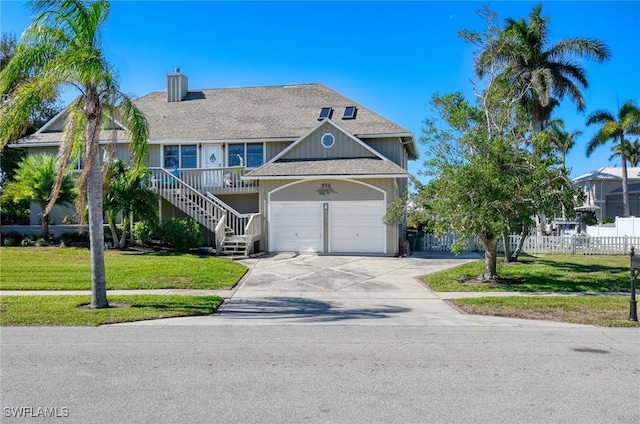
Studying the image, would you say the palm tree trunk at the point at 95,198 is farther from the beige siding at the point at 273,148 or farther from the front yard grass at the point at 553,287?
the beige siding at the point at 273,148

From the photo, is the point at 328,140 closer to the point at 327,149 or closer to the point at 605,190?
the point at 327,149

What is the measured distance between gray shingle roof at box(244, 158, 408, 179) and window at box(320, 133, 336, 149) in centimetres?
80

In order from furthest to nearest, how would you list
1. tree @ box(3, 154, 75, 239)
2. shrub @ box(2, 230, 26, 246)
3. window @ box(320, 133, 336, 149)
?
window @ box(320, 133, 336, 149)
shrub @ box(2, 230, 26, 246)
tree @ box(3, 154, 75, 239)

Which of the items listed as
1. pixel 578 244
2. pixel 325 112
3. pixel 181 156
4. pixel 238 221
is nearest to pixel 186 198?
pixel 238 221

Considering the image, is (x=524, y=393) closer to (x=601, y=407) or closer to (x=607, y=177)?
(x=601, y=407)

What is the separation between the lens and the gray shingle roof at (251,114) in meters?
23.2

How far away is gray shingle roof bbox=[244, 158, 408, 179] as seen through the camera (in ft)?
64.5

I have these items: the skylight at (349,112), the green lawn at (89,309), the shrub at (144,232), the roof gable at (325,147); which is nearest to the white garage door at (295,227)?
the roof gable at (325,147)

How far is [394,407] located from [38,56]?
29.4 feet

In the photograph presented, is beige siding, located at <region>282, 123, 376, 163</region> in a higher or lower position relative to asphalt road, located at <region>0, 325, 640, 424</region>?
higher

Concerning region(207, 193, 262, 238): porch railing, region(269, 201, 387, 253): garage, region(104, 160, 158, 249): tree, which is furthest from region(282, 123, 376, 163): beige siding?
region(104, 160, 158, 249): tree

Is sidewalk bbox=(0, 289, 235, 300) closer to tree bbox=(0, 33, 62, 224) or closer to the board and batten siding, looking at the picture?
the board and batten siding

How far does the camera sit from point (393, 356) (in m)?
6.56

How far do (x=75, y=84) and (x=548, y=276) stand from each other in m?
13.6
